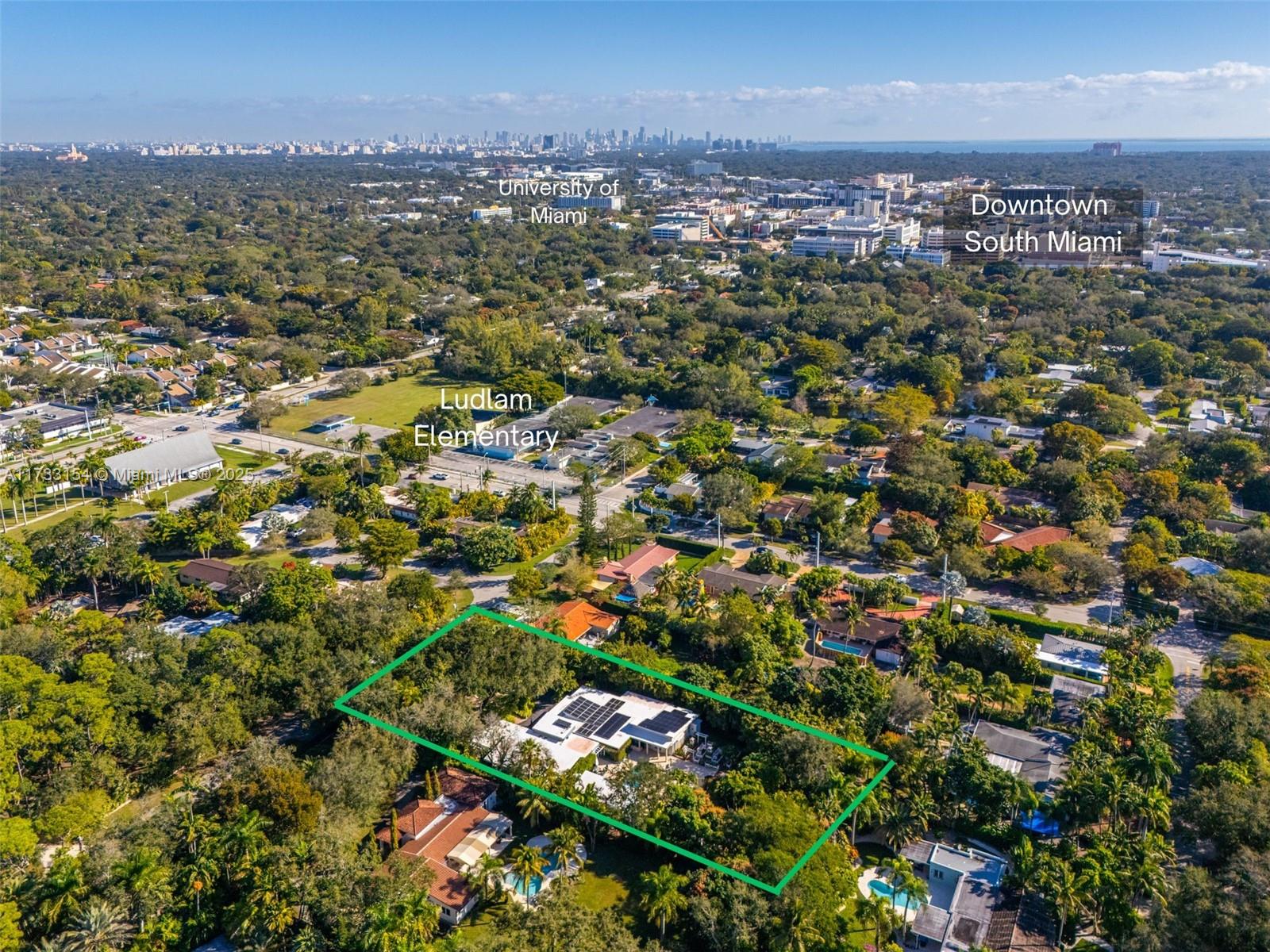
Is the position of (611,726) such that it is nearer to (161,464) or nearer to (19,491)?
(161,464)

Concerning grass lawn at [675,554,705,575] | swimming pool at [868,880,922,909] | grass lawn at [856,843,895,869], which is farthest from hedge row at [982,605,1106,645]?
swimming pool at [868,880,922,909]

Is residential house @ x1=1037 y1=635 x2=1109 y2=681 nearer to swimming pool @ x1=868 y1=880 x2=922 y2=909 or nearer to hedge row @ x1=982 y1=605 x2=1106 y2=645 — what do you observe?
hedge row @ x1=982 y1=605 x2=1106 y2=645

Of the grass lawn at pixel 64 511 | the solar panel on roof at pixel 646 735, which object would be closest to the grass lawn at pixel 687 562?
the solar panel on roof at pixel 646 735

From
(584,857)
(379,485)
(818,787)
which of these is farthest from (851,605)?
(379,485)

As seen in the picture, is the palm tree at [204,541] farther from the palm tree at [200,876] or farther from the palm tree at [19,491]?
the palm tree at [200,876]

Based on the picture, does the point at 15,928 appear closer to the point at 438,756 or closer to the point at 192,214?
the point at 438,756

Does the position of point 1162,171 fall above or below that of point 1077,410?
above

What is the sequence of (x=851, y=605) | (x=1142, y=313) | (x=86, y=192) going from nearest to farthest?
1. (x=851, y=605)
2. (x=1142, y=313)
3. (x=86, y=192)

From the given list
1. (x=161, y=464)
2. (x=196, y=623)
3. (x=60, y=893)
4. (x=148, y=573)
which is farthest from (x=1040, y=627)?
(x=161, y=464)
